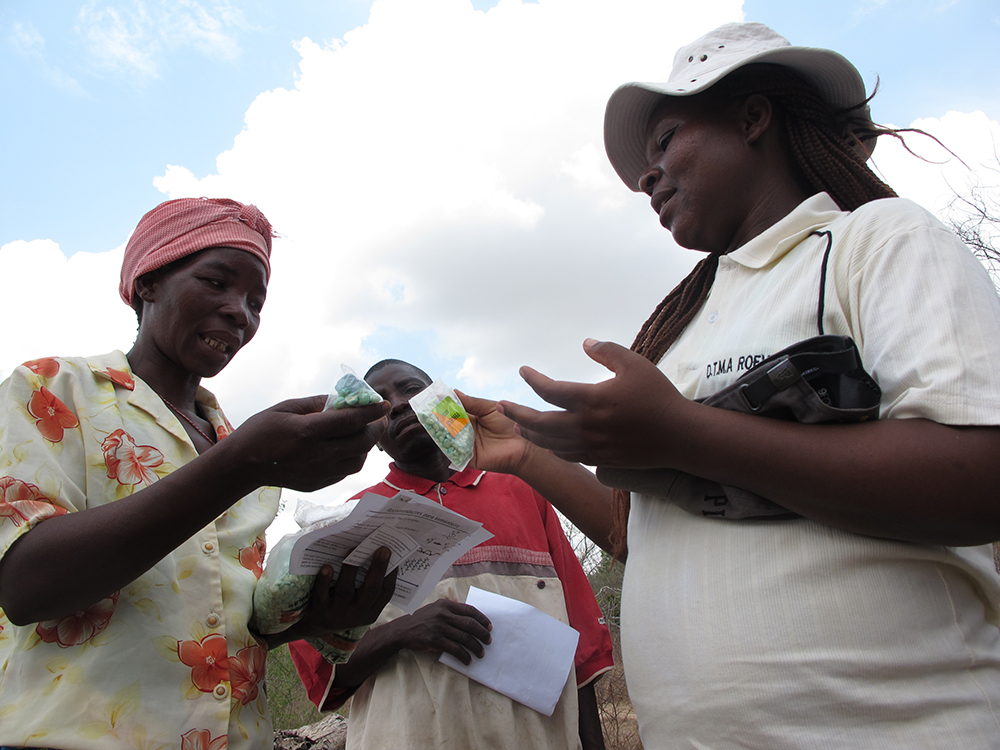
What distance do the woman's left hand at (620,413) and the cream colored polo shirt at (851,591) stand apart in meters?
0.22

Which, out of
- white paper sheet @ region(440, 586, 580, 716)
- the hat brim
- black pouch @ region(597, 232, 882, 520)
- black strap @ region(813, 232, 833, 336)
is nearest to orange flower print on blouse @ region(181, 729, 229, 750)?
white paper sheet @ region(440, 586, 580, 716)

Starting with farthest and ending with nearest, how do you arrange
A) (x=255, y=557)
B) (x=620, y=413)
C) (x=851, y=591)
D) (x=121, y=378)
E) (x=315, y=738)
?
1. (x=315, y=738)
2. (x=255, y=557)
3. (x=121, y=378)
4. (x=620, y=413)
5. (x=851, y=591)

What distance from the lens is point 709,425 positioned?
1352mm

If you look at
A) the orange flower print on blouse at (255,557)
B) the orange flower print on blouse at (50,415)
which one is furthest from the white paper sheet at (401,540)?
the orange flower print on blouse at (50,415)

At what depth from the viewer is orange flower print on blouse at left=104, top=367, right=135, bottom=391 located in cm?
197

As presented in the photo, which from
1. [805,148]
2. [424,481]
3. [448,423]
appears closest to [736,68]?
[805,148]

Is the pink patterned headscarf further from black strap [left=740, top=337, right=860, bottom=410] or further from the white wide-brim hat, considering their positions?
black strap [left=740, top=337, right=860, bottom=410]

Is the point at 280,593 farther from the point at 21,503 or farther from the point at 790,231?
the point at 790,231

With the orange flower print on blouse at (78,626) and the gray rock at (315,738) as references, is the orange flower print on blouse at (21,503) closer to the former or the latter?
the orange flower print on blouse at (78,626)

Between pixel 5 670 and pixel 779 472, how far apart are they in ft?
5.87

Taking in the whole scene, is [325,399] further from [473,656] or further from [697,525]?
[473,656]

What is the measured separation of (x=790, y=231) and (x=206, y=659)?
1.88 m

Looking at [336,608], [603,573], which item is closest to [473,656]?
[336,608]

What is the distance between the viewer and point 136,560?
4.97 feet
